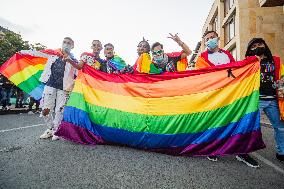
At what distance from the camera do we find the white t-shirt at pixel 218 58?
4969 mm

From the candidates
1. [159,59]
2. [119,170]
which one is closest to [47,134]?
[159,59]

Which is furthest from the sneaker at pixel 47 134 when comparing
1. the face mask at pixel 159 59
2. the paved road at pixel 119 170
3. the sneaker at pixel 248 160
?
the sneaker at pixel 248 160

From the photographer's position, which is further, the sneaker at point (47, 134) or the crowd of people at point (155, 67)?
the sneaker at point (47, 134)

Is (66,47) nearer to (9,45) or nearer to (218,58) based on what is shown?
(218,58)

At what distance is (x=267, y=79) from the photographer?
14.7 ft

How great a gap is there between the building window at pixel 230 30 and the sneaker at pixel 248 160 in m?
21.6

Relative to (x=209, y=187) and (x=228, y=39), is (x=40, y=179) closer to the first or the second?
(x=209, y=187)

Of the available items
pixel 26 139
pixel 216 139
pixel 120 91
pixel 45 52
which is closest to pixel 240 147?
pixel 216 139

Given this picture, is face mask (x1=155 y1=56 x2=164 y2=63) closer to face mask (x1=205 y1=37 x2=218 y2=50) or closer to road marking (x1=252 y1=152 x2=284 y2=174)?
face mask (x1=205 y1=37 x2=218 y2=50)

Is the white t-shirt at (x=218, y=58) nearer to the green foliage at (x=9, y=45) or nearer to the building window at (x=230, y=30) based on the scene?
the building window at (x=230, y=30)


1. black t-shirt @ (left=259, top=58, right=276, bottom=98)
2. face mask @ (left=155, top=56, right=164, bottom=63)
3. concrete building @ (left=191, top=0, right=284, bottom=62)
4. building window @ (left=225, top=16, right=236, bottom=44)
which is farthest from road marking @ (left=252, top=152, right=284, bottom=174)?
building window @ (left=225, top=16, right=236, bottom=44)

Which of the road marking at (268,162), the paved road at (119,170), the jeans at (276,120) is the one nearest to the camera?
the paved road at (119,170)

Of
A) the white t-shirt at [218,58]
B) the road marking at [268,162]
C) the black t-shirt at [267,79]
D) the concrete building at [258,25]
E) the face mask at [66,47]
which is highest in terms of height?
the concrete building at [258,25]

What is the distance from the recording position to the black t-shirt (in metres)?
4.43
